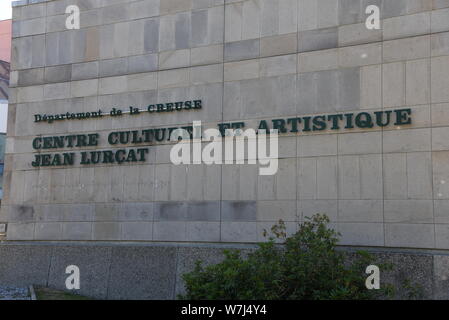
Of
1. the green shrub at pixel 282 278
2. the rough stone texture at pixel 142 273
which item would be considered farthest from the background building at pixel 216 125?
the green shrub at pixel 282 278

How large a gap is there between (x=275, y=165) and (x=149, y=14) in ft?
19.0

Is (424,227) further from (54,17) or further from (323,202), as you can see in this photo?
(54,17)

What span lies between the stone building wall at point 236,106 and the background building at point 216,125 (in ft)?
0.11

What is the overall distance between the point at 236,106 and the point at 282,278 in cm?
557

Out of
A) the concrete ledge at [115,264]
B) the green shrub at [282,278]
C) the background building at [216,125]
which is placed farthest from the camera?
the concrete ledge at [115,264]

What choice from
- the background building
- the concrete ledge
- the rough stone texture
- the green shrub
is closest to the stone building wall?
the background building

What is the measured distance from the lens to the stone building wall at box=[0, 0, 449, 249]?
13109 mm

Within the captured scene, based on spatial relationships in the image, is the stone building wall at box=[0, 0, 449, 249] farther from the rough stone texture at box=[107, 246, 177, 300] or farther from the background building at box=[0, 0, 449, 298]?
the rough stone texture at box=[107, 246, 177, 300]

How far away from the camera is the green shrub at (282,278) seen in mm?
10633

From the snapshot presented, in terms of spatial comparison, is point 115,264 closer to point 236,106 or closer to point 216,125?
point 216,125

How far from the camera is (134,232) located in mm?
16062

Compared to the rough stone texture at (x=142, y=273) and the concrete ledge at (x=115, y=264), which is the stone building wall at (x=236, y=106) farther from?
the rough stone texture at (x=142, y=273)

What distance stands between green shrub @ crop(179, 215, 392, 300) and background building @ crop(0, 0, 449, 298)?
218 centimetres
